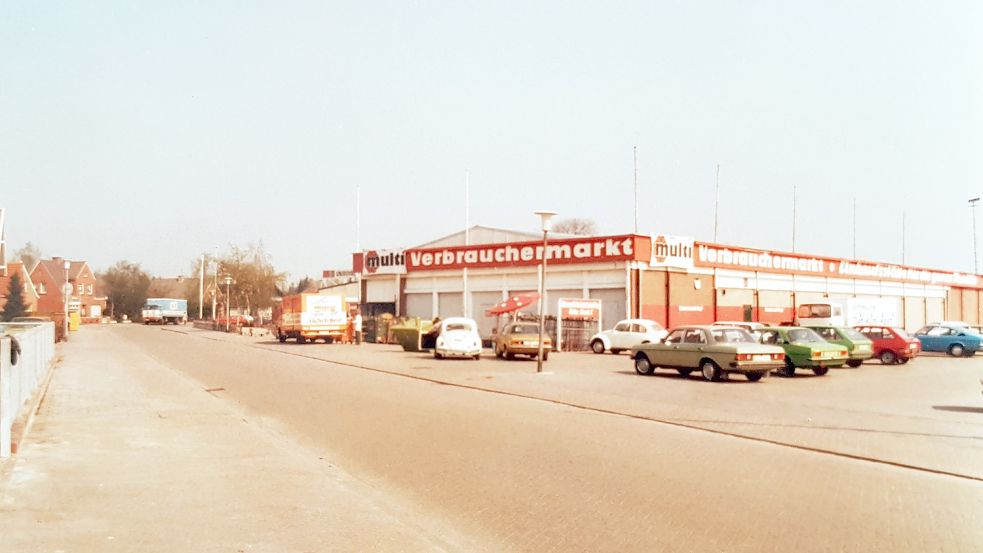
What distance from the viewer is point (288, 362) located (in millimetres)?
29422

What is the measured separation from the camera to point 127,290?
11900 centimetres

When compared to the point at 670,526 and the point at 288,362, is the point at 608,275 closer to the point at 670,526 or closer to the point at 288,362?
the point at 288,362

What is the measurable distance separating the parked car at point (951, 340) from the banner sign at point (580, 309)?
1432 centimetres

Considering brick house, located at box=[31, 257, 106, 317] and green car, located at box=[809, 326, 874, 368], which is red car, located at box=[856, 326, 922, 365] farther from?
brick house, located at box=[31, 257, 106, 317]

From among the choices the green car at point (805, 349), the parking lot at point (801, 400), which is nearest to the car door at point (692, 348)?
the parking lot at point (801, 400)

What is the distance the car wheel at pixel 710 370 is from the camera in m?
22.2

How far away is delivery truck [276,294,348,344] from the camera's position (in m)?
45.5

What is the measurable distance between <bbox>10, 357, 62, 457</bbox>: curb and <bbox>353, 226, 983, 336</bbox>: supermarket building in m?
27.8

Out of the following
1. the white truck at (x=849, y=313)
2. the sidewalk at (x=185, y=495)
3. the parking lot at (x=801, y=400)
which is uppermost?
the white truck at (x=849, y=313)

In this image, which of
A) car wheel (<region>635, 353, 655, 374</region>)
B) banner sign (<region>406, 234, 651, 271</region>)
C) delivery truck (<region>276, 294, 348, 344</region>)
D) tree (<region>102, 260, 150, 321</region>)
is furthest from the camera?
tree (<region>102, 260, 150, 321</region>)

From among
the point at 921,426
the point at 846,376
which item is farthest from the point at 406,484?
the point at 846,376

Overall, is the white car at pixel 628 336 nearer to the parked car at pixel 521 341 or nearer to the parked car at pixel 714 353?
the parked car at pixel 521 341

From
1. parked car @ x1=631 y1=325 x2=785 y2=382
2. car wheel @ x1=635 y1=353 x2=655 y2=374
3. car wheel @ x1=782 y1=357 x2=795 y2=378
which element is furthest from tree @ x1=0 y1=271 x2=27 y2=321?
car wheel @ x1=782 y1=357 x2=795 y2=378

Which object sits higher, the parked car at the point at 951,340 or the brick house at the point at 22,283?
the brick house at the point at 22,283
